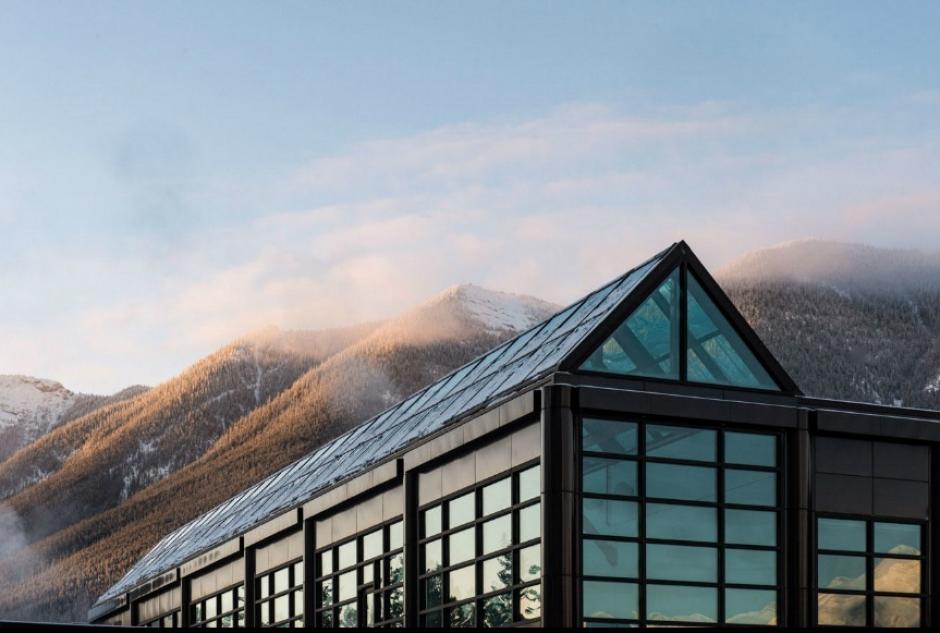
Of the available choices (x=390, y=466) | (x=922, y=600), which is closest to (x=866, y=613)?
(x=922, y=600)

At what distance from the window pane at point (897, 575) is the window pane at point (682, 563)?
4.24 m

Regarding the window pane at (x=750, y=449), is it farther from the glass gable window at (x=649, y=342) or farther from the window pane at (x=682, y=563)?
the window pane at (x=682, y=563)

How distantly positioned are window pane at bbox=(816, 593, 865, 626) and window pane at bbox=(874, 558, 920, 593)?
65 centimetres

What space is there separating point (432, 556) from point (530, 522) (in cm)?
513

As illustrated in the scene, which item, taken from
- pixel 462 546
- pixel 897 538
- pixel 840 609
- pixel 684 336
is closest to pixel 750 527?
pixel 840 609

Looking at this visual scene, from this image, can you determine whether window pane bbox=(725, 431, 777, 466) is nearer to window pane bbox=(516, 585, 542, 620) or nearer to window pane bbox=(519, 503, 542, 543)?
window pane bbox=(519, 503, 542, 543)

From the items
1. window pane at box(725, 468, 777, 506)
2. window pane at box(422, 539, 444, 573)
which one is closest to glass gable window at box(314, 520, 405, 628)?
window pane at box(422, 539, 444, 573)

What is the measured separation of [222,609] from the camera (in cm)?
5031

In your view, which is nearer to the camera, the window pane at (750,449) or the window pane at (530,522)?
the window pane at (530,522)

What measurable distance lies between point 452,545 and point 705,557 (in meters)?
5.89

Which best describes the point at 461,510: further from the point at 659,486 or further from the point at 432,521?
the point at 659,486

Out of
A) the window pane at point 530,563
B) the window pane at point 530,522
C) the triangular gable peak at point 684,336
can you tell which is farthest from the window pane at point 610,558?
the triangular gable peak at point 684,336

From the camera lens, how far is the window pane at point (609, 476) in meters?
29.1

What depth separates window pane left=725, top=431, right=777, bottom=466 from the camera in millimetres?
30594
